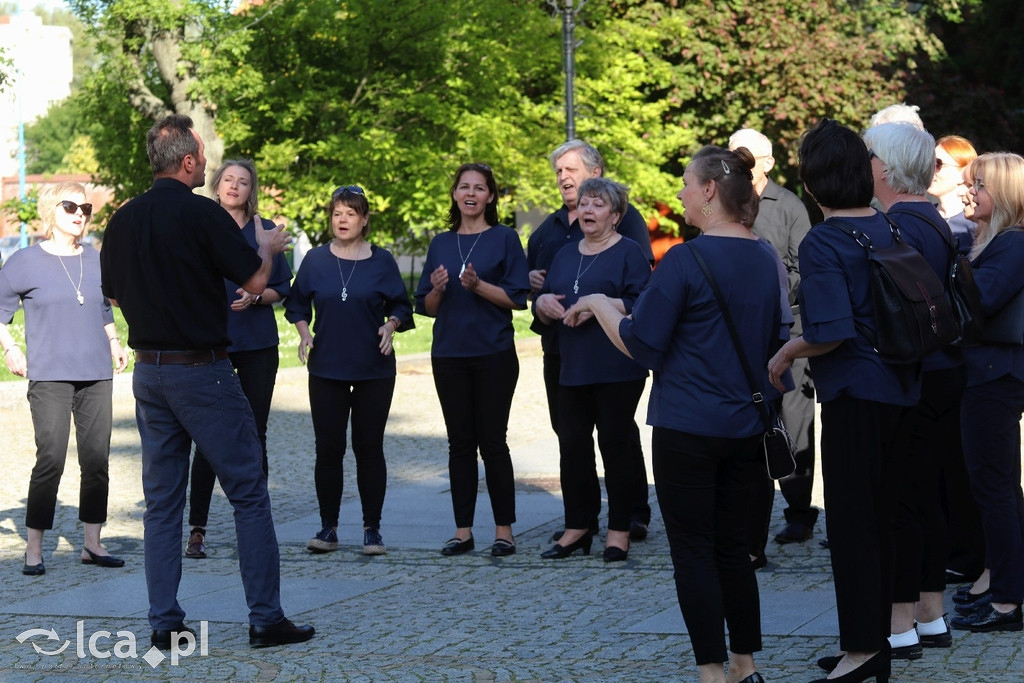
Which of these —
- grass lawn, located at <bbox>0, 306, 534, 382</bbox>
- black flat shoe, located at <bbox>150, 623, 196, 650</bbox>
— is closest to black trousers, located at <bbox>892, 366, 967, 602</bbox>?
black flat shoe, located at <bbox>150, 623, 196, 650</bbox>

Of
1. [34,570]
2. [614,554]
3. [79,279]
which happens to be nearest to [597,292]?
[614,554]

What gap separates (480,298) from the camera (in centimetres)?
798

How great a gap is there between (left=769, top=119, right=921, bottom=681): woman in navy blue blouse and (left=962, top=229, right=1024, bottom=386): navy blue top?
931 mm

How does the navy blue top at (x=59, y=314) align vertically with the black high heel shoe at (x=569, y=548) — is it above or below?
above

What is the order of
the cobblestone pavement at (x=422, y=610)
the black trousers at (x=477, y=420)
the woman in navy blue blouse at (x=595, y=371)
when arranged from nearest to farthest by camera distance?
the cobblestone pavement at (x=422, y=610)
the woman in navy blue blouse at (x=595, y=371)
the black trousers at (x=477, y=420)

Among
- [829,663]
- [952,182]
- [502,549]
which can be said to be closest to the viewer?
[829,663]

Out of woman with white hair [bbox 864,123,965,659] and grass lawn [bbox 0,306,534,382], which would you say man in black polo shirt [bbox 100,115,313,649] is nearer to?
woman with white hair [bbox 864,123,965,659]

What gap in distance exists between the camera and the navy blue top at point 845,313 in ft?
16.2

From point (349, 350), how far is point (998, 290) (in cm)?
359

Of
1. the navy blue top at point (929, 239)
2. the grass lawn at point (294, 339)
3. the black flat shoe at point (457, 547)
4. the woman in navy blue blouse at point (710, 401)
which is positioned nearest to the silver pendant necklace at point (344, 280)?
the black flat shoe at point (457, 547)

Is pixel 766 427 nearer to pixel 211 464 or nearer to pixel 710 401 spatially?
pixel 710 401

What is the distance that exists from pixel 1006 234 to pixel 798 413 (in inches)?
85.3

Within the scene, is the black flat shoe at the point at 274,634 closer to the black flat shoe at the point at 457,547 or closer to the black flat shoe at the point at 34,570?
the black flat shoe at the point at 457,547

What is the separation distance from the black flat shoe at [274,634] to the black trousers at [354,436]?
2.02m
